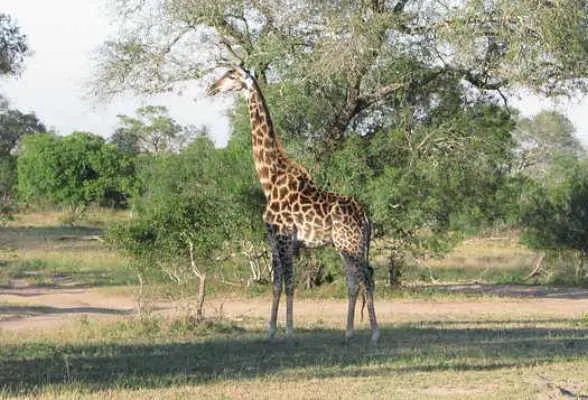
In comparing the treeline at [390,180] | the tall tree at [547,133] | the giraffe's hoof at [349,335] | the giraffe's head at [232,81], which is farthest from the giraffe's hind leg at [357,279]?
the tall tree at [547,133]

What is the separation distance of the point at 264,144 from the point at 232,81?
3.33 feet

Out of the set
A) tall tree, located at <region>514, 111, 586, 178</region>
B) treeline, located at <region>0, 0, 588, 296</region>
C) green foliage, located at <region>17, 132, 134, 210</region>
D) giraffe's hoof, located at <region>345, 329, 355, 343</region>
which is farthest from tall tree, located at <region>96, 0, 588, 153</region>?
tall tree, located at <region>514, 111, 586, 178</region>

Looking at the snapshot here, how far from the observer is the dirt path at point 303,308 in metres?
17.5

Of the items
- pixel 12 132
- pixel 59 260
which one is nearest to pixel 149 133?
pixel 12 132

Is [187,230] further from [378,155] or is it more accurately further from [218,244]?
[378,155]

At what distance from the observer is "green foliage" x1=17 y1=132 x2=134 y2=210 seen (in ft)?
155

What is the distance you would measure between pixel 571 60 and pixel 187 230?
857cm

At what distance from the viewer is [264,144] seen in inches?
599

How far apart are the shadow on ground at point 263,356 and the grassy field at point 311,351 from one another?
0.02m

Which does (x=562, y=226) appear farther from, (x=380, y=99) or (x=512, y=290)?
(x=380, y=99)

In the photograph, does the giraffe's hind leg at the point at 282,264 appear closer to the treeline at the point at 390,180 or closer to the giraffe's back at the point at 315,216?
the giraffe's back at the point at 315,216

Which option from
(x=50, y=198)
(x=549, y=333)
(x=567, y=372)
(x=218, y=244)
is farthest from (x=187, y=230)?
(x=50, y=198)

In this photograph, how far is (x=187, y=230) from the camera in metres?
16.8

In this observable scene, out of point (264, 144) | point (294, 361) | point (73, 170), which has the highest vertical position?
point (73, 170)
